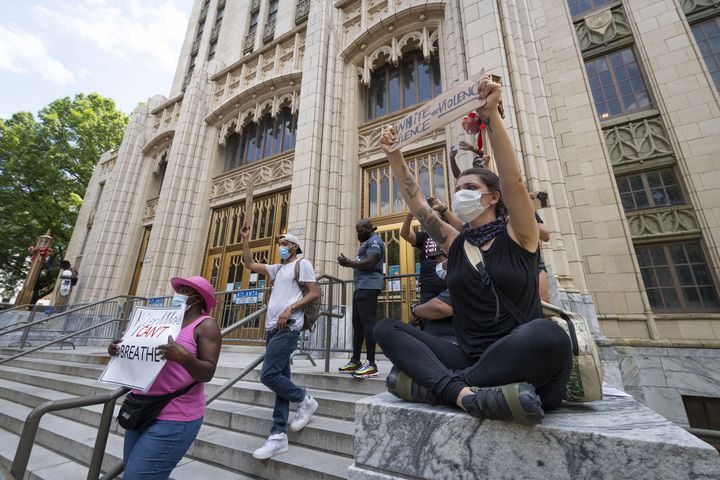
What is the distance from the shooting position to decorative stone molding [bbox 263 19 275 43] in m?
15.2

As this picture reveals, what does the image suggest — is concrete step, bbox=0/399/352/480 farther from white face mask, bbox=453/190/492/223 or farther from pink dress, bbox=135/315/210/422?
white face mask, bbox=453/190/492/223

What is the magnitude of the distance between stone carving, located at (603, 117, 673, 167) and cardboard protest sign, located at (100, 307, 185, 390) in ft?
38.0

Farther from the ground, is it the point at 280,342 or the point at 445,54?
the point at 445,54

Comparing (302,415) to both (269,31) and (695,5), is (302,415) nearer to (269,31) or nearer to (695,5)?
(695,5)

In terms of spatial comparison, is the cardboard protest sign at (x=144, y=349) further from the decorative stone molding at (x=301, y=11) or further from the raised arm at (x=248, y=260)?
the decorative stone molding at (x=301, y=11)

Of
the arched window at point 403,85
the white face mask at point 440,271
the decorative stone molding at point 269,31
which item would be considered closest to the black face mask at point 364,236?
the white face mask at point 440,271

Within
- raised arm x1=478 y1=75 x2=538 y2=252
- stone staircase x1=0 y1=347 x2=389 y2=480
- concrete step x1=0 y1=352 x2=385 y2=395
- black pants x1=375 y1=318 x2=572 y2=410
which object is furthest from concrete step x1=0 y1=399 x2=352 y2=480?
raised arm x1=478 y1=75 x2=538 y2=252

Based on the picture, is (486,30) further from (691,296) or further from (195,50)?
(195,50)

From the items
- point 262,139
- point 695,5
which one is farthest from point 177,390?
point 695,5

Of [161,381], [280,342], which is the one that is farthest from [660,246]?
[161,381]

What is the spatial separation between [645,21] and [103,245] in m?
22.8

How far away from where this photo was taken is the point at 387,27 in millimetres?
10539

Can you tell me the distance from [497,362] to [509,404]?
0.22m

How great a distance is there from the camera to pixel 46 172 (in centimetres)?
2259
